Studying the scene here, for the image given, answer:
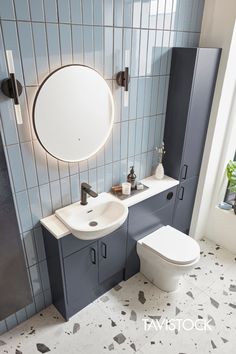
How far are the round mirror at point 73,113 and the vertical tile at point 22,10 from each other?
29 centimetres

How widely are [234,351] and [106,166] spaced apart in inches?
61.3

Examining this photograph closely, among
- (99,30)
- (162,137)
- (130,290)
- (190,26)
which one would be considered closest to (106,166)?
(162,137)

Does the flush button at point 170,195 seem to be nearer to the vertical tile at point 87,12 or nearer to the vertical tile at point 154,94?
the vertical tile at point 154,94

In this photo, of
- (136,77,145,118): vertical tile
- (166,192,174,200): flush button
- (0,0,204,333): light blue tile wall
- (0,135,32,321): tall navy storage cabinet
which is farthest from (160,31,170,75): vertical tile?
(0,135,32,321): tall navy storage cabinet

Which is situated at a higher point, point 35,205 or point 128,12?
point 128,12

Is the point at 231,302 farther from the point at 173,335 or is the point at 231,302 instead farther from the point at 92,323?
the point at 92,323

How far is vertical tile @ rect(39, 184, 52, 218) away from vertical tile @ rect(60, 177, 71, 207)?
0.10 m

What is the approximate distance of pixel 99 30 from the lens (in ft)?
5.25

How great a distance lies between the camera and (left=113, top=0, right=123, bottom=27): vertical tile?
162 cm

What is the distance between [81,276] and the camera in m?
1.91

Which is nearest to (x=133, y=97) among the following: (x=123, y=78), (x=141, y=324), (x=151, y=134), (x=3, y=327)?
(x=123, y=78)

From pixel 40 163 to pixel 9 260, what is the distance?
0.63m

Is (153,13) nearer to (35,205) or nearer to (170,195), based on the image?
(170,195)

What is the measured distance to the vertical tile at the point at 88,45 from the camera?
1.55 metres
